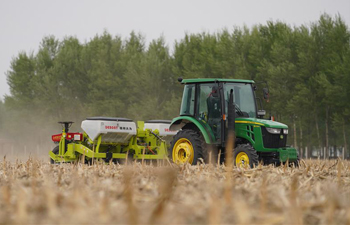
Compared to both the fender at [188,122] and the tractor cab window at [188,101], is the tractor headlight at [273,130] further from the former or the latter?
the tractor cab window at [188,101]

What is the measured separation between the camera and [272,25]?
36188mm

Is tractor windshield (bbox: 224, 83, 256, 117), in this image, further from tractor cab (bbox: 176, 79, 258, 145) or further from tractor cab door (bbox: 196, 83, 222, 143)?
tractor cab door (bbox: 196, 83, 222, 143)

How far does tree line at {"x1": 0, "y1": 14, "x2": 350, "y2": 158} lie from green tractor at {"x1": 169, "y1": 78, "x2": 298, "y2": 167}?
19641 mm

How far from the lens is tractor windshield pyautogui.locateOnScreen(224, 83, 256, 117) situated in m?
11.2

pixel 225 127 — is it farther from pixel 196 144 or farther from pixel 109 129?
pixel 109 129

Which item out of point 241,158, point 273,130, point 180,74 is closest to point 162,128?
point 273,130

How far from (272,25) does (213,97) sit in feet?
86.8

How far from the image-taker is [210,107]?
11109mm

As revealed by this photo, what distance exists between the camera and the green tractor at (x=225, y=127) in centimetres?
1068

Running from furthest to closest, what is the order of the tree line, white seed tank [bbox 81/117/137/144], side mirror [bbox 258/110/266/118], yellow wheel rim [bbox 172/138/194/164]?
the tree line, white seed tank [bbox 81/117/137/144], side mirror [bbox 258/110/266/118], yellow wheel rim [bbox 172/138/194/164]

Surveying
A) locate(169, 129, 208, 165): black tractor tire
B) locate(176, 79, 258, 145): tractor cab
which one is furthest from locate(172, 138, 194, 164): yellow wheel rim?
locate(176, 79, 258, 145): tractor cab

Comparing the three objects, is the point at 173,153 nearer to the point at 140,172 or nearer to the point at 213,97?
the point at 213,97

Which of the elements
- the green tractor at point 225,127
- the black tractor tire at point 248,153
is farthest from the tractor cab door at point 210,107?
the black tractor tire at point 248,153

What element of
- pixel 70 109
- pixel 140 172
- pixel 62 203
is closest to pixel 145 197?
pixel 62 203
